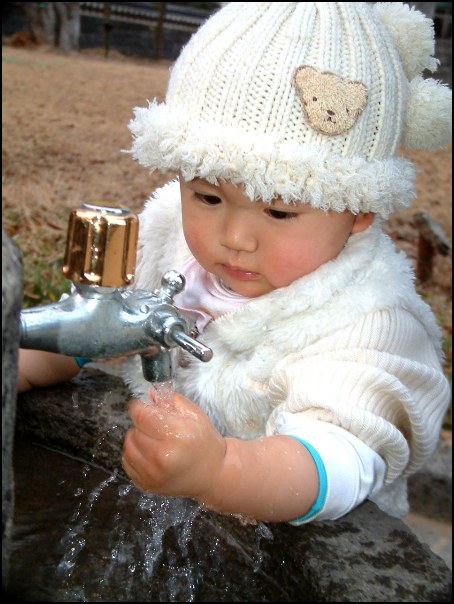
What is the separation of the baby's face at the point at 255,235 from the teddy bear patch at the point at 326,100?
0.17 m

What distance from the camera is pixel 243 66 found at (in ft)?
5.49

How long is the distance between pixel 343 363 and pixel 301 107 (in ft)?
1.69

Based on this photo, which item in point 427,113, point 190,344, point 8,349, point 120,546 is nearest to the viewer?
point 8,349

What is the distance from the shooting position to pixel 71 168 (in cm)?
464

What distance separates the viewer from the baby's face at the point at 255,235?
168 cm

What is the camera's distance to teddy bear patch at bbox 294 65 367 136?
162cm

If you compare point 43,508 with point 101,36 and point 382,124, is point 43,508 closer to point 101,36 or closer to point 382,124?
point 382,124

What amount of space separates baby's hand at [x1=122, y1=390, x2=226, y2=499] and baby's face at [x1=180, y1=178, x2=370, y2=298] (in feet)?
1.76

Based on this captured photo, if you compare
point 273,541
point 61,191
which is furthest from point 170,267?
point 61,191

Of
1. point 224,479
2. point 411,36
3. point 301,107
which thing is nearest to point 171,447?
point 224,479

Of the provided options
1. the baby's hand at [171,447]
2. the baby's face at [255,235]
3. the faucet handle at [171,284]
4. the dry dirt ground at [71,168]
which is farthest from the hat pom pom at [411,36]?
the dry dirt ground at [71,168]

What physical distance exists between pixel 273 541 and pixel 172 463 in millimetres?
343

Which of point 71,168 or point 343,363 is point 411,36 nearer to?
point 343,363

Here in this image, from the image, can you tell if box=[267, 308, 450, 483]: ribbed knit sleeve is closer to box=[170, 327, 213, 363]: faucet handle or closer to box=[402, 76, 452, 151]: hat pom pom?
box=[402, 76, 452, 151]: hat pom pom
